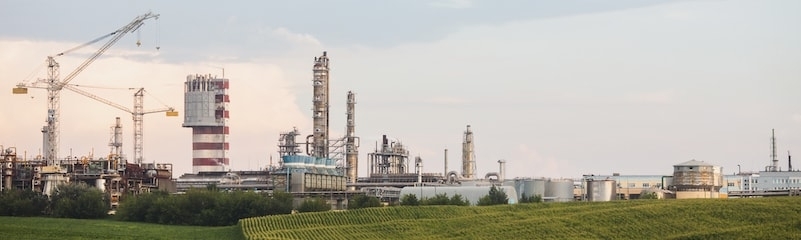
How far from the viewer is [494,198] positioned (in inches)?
5364

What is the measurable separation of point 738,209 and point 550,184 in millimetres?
48897

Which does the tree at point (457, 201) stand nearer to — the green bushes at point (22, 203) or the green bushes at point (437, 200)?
the green bushes at point (437, 200)

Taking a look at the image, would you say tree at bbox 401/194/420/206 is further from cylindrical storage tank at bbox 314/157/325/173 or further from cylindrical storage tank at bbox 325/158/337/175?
cylindrical storage tank at bbox 325/158/337/175

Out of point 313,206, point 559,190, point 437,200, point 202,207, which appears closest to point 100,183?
point 202,207

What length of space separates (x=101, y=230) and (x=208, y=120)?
273 feet

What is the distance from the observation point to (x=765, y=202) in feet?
350

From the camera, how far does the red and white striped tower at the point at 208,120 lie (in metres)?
193

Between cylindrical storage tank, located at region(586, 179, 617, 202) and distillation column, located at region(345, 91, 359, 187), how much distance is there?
33058 millimetres

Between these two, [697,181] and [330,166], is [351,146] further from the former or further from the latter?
[697,181]

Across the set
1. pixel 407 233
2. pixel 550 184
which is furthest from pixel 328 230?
pixel 550 184

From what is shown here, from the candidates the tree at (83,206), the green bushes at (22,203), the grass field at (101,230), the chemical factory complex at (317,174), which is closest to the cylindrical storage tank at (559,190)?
the chemical factory complex at (317,174)

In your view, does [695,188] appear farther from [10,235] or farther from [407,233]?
[10,235]

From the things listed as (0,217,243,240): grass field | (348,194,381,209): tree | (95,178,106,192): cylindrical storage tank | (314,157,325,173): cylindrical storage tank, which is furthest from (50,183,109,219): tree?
(314,157,325,173): cylindrical storage tank

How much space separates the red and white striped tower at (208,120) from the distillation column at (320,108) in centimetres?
3325
